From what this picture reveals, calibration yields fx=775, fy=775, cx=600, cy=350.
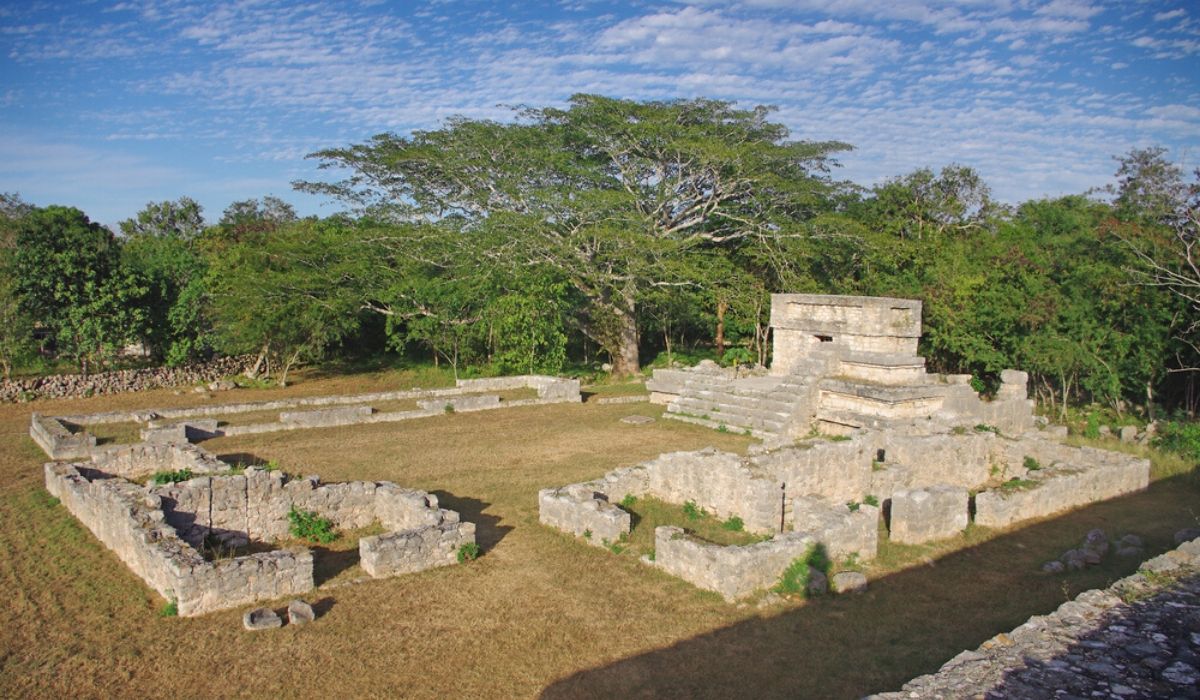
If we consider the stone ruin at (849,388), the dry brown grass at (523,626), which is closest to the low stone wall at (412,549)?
the dry brown grass at (523,626)

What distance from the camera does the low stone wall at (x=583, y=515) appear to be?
1045cm

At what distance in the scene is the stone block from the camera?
10.9m

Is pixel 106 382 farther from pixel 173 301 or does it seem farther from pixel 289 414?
pixel 289 414

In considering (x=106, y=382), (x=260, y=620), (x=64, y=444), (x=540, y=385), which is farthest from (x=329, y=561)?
(x=106, y=382)

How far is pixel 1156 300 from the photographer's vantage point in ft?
65.9

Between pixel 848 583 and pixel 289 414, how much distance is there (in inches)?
548

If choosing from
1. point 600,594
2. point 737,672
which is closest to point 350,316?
point 600,594

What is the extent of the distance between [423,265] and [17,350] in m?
13.3

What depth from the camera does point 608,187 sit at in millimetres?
28766

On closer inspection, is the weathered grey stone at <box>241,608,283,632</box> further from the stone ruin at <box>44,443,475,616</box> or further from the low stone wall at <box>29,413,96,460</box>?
the low stone wall at <box>29,413,96,460</box>

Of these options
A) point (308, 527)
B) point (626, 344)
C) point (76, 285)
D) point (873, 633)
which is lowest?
point (873, 633)

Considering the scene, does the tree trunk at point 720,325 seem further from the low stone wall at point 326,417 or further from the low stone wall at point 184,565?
the low stone wall at point 184,565

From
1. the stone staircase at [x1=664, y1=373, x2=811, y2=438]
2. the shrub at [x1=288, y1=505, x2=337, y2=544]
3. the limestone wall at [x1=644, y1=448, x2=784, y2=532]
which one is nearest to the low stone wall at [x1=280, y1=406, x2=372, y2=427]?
the stone staircase at [x1=664, y1=373, x2=811, y2=438]

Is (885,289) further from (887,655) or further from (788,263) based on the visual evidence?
(887,655)
